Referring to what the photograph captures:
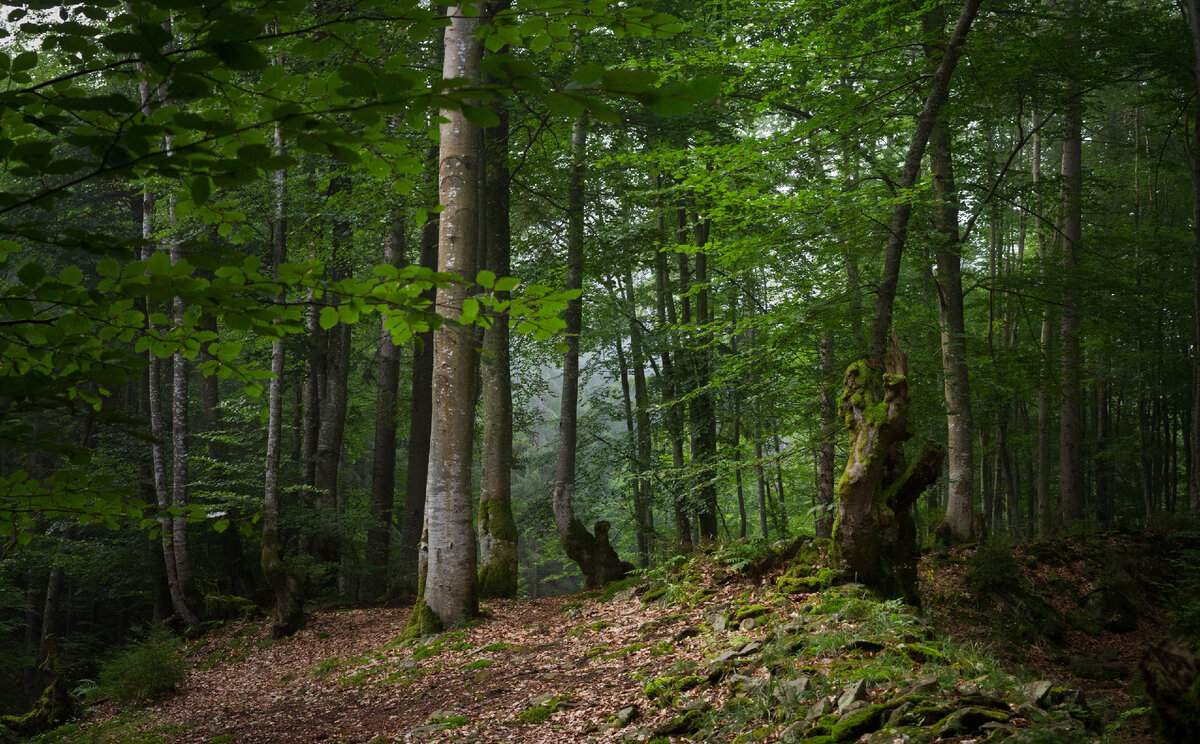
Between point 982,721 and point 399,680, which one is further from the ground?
point 982,721

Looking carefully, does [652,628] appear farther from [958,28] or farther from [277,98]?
[958,28]

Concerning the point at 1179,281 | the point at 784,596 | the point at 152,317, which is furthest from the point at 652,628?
the point at 1179,281

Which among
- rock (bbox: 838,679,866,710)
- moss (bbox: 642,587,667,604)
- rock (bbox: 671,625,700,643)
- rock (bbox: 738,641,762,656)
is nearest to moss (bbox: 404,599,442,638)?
moss (bbox: 642,587,667,604)

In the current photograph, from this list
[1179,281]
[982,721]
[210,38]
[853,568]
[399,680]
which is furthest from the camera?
[1179,281]

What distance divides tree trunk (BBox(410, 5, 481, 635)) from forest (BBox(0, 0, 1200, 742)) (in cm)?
5

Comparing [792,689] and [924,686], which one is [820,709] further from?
[924,686]

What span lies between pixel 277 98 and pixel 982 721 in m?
3.54

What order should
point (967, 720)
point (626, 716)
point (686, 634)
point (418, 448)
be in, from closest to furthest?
point (967, 720), point (626, 716), point (686, 634), point (418, 448)

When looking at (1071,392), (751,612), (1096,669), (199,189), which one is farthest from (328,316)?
(1071,392)

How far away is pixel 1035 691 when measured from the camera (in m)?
3.20

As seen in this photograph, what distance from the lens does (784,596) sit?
587cm

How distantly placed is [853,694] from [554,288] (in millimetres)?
2700

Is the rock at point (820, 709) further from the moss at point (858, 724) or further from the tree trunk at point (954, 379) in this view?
the tree trunk at point (954, 379)

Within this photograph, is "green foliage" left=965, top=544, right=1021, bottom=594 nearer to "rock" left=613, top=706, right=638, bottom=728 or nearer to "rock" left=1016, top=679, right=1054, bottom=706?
"rock" left=1016, top=679, right=1054, bottom=706
